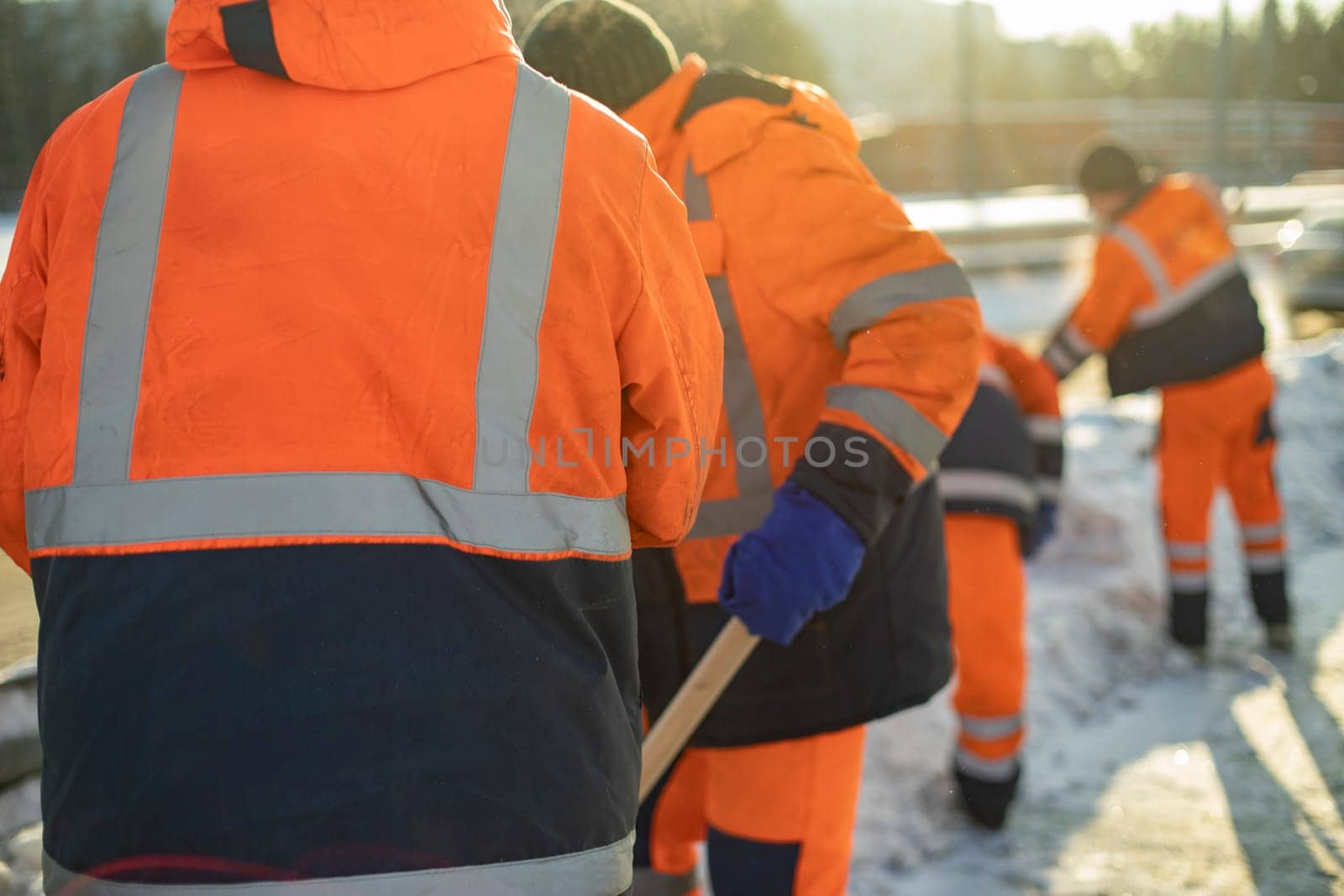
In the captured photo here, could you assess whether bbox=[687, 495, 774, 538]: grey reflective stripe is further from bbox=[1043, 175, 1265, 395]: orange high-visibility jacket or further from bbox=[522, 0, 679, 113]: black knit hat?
bbox=[1043, 175, 1265, 395]: orange high-visibility jacket

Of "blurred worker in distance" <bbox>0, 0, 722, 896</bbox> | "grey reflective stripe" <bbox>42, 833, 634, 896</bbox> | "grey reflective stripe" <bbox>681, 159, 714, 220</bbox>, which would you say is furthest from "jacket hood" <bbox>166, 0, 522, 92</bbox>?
"grey reflective stripe" <bbox>681, 159, 714, 220</bbox>

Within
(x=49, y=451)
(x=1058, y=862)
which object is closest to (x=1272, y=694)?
(x=1058, y=862)

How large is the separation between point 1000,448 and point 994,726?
2.35 feet

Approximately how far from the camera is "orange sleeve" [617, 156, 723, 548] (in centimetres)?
125

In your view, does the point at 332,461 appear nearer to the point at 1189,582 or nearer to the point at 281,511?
the point at 281,511

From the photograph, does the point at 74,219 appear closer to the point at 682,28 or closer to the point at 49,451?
the point at 49,451

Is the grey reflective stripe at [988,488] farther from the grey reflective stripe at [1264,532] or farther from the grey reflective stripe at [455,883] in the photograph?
the grey reflective stripe at [455,883]

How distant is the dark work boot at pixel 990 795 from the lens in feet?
10.2

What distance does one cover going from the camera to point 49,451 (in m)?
1.14

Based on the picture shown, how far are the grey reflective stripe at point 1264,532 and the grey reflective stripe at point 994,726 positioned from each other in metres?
1.74

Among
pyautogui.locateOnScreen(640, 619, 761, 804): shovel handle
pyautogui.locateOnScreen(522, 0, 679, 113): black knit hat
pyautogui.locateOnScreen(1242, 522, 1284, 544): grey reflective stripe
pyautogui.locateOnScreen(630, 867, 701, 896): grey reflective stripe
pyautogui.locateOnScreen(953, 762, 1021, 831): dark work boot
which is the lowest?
pyautogui.locateOnScreen(1242, 522, 1284, 544): grey reflective stripe

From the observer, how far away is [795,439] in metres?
2.12

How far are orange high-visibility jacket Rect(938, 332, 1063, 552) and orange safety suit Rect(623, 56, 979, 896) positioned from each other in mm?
1049

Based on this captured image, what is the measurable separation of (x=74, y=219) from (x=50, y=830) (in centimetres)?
57
